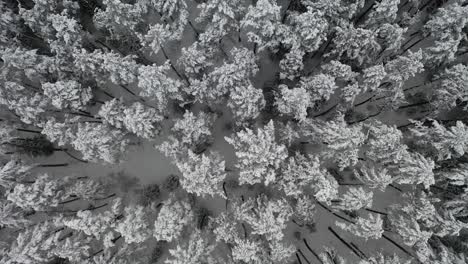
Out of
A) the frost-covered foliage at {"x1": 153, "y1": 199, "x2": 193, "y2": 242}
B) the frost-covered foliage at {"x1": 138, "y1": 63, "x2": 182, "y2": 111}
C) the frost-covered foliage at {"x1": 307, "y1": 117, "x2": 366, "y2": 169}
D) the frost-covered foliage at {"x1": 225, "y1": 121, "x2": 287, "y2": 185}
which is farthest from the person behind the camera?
the frost-covered foliage at {"x1": 153, "y1": 199, "x2": 193, "y2": 242}

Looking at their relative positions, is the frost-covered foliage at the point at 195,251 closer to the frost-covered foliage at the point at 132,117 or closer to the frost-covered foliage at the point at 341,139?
the frost-covered foliage at the point at 132,117

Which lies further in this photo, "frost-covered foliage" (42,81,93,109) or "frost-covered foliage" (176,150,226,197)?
"frost-covered foliage" (42,81,93,109)

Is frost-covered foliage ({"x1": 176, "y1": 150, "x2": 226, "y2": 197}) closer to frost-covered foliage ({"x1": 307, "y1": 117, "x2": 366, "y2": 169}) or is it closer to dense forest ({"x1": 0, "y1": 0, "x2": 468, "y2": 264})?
dense forest ({"x1": 0, "y1": 0, "x2": 468, "y2": 264})

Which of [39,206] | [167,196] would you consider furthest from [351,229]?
[39,206]

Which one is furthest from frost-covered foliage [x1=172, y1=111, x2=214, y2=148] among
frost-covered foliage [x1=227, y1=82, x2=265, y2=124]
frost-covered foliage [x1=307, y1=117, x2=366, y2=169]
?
frost-covered foliage [x1=307, y1=117, x2=366, y2=169]

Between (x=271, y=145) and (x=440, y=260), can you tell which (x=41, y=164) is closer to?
(x=271, y=145)

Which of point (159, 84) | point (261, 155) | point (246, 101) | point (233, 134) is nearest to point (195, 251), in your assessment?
point (261, 155)

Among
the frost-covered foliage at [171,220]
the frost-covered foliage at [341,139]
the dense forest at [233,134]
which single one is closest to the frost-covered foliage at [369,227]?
the dense forest at [233,134]

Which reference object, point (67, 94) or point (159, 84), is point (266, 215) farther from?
point (67, 94)

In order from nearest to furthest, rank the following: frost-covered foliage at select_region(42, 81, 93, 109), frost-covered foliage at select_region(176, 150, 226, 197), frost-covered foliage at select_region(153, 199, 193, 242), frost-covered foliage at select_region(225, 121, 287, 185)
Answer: frost-covered foliage at select_region(225, 121, 287, 185), frost-covered foliage at select_region(176, 150, 226, 197), frost-covered foliage at select_region(153, 199, 193, 242), frost-covered foliage at select_region(42, 81, 93, 109)
